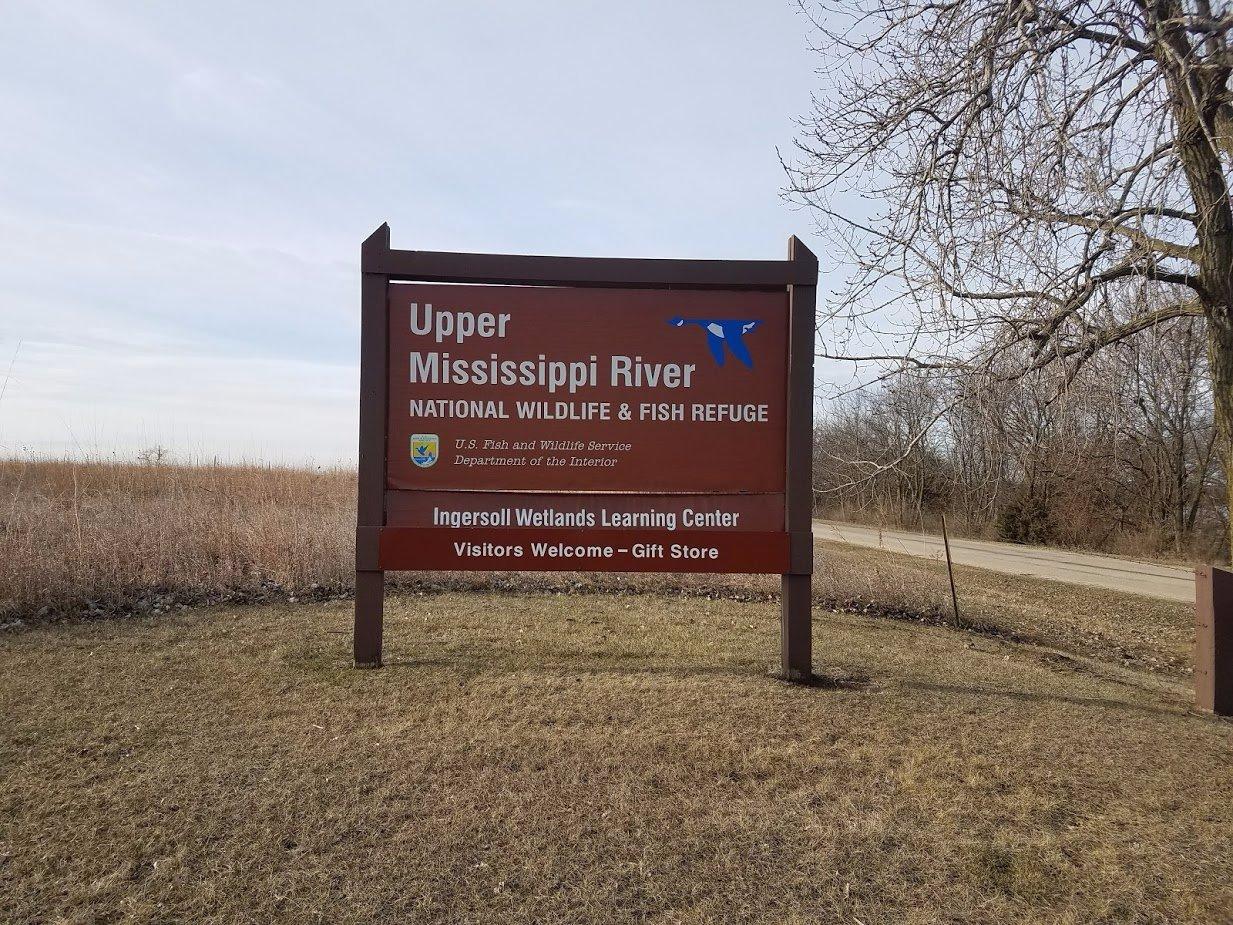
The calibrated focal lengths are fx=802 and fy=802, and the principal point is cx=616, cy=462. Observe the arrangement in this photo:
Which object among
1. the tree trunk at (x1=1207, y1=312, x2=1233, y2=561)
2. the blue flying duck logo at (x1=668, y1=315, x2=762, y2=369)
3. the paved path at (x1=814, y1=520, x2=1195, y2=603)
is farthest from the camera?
the paved path at (x1=814, y1=520, x2=1195, y2=603)

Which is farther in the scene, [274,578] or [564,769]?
[274,578]

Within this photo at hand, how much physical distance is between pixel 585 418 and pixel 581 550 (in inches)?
34.9

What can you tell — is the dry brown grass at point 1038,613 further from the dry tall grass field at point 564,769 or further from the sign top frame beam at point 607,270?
the sign top frame beam at point 607,270

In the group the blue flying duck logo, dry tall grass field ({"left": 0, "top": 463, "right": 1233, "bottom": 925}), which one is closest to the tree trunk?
dry tall grass field ({"left": 0, "top": 463, "right": 1233, "bottom": 925})

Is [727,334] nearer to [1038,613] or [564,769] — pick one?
[564,769]

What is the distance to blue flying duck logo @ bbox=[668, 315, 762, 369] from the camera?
215 inches

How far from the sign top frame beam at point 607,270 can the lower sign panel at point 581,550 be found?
5.48 feet


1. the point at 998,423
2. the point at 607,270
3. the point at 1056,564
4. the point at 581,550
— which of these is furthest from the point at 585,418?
the point at 1056,564

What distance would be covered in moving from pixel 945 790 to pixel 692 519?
234cm

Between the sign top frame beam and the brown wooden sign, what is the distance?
1cm

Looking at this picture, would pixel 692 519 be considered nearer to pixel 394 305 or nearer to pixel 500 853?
pixel 394 305

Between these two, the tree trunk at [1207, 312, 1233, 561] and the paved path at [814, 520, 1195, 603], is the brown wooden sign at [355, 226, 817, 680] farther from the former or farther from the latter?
the paved path at [814, 520, 1195, 603]

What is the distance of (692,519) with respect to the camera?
5402 mm

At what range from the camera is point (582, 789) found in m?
3.45
